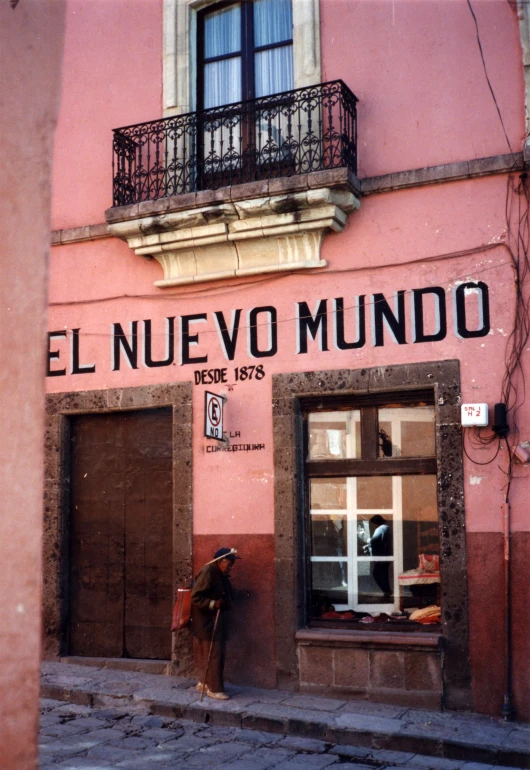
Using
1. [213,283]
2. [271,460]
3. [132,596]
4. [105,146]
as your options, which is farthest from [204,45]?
[132,596]

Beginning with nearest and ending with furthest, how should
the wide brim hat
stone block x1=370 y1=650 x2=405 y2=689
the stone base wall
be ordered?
1. the stone base wall
2. stone block x1=370 y1=650 x2=405 y2=689
3. the wide brim hat

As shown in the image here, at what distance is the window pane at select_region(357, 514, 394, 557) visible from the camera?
31.4 feet

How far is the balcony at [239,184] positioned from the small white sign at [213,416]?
1.53 m

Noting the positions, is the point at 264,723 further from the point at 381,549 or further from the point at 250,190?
the point at 250,190

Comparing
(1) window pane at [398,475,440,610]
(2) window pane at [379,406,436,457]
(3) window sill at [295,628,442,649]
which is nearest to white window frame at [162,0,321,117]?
(2) window pane at [379,406,436,457]

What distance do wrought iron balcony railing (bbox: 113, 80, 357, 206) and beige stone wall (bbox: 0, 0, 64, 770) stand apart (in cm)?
627

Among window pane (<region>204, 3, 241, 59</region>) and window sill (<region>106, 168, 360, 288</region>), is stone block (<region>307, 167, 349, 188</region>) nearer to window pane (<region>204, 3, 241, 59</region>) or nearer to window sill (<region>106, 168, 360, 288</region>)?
window sill (<region>106, 168, 360, 288</region>)

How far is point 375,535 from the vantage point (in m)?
9.62

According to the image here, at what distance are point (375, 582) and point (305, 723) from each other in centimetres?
186

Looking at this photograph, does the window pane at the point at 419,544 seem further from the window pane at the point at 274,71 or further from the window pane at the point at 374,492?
the window pane at the point at 274,71

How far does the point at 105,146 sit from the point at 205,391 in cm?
375

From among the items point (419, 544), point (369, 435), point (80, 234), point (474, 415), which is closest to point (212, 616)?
point (419, 544)

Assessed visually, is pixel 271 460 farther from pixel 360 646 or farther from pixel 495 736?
pixel 495 736

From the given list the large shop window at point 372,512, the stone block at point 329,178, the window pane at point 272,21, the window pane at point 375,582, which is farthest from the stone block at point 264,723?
the window pane at point 272,21
